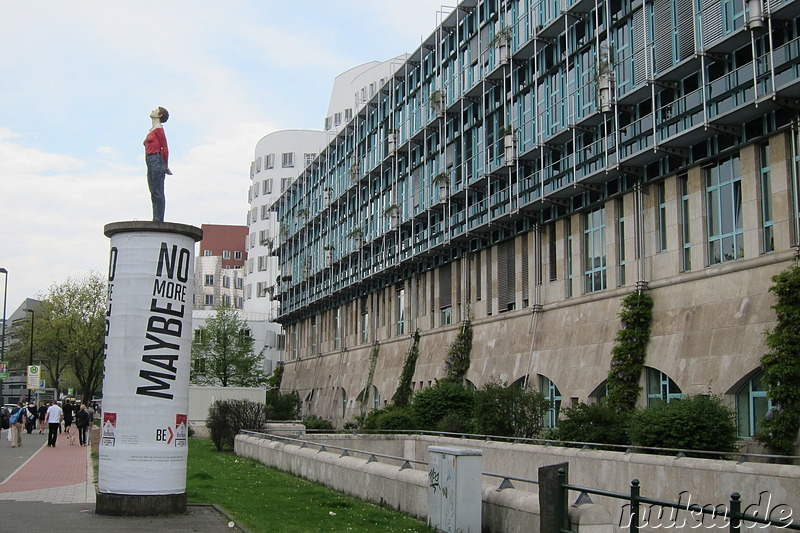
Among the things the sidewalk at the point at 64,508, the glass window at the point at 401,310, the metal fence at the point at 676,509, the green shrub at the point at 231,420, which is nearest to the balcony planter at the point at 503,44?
the green shrub at the point at 231,420

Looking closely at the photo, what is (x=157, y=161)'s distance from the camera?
55.4 feet

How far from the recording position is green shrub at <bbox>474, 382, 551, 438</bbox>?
28.8 meters

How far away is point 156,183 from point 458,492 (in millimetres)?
7873

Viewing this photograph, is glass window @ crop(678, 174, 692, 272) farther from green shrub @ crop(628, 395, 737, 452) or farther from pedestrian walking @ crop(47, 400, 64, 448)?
pedestrian walking @ crop(47, 400, 64, 448)

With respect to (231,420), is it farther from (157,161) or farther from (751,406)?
(157,161)

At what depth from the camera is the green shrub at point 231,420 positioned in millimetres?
35281

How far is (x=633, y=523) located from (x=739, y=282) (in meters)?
17.4

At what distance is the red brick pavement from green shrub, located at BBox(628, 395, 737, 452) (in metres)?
13.0

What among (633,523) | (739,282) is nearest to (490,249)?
(739,282)

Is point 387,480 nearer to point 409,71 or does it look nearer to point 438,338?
point 438,338

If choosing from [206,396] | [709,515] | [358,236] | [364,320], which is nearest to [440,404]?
[709,515]

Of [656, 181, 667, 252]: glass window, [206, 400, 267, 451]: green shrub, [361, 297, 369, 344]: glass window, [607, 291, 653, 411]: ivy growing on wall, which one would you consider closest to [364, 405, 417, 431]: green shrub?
[206, 400, 267, 451]: green shrub

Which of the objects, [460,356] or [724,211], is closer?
[724,211]

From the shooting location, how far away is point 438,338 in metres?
46.7
